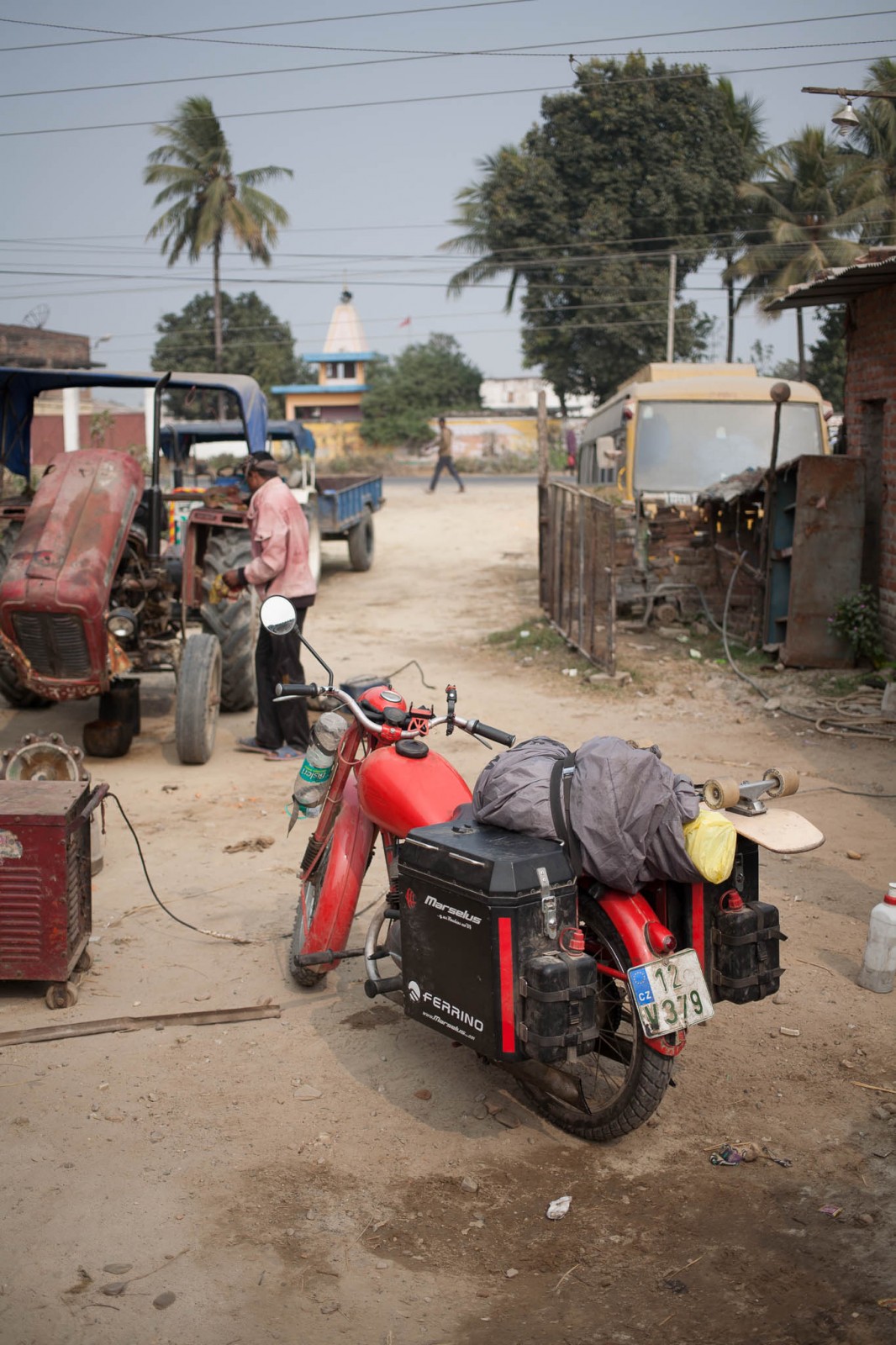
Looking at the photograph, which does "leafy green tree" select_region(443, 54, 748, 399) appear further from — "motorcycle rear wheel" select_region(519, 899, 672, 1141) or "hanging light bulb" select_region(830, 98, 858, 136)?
"motorcycle rear wheel" select_region(519, 899, 672, 1141)

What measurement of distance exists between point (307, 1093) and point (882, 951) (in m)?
2.11

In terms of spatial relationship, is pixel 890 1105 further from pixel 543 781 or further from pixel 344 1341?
pixel 344 1341

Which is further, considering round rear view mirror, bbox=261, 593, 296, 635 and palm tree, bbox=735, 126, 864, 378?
palm tree, bbox=735, 126, 864, 378

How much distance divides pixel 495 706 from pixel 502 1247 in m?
6.47

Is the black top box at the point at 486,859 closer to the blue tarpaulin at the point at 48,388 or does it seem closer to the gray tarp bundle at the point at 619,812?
the gray tarp bundle at the point at 619,812

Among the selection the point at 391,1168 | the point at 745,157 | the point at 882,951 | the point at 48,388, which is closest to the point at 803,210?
the point at 745,157

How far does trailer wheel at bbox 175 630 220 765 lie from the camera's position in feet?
24.8

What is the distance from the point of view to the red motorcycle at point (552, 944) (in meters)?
3.04

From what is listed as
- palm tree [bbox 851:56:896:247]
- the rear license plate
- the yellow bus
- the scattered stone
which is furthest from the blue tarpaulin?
palm tree [bbox 851:56:896:247]

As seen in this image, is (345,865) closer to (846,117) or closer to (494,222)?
(846,117)

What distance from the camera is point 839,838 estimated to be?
6.11 meters

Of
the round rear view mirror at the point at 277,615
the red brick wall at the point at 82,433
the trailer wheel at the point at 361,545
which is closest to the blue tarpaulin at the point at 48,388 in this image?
the round rear view mirror at the point at 277,615

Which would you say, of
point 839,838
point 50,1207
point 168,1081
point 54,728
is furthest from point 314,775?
point 54,728

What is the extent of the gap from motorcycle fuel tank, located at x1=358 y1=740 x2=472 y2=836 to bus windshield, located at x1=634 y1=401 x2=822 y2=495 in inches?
364
